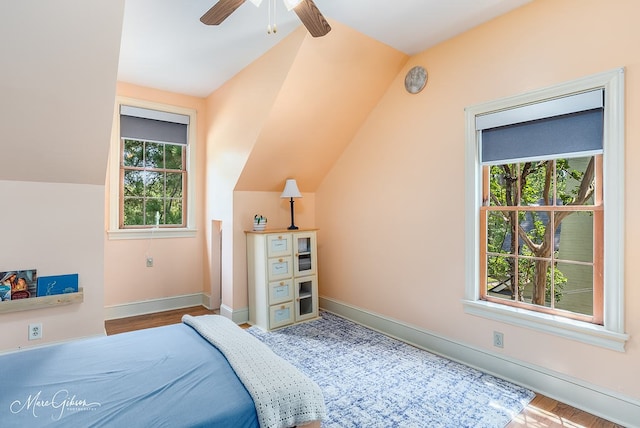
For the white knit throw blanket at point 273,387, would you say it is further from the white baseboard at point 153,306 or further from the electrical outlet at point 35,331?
the white baseboard at point 153,306

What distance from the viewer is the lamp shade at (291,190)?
3740 millimetres

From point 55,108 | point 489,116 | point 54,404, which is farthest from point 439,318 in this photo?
point 55,108

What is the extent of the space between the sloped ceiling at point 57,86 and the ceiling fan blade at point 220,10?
0.50 meters

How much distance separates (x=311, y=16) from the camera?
1.83m

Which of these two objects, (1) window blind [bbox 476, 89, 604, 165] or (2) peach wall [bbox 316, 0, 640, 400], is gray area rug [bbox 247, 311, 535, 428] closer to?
(2) peach wall [bbox 316, 0, 640, 400]

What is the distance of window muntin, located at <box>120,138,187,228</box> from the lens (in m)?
3.86

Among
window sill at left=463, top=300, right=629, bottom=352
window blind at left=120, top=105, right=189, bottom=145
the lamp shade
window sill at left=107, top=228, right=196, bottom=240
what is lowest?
window sill at left=463, top=300, right=629, bottom=352

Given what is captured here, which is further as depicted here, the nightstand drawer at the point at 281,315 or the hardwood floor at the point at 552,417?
the nightstand drawer at the point at 281,315

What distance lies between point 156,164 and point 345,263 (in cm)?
258

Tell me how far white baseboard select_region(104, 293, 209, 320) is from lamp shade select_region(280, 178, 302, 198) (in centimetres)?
176

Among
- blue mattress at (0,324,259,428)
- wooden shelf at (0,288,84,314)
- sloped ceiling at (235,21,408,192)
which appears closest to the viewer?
blue mattress at (0,324,259,428)

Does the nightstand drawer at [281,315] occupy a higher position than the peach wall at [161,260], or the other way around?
the peach wall at [161,260]

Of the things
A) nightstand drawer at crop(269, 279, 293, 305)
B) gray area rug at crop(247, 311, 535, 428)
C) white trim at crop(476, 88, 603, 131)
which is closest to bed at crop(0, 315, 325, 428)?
gray area rug at crop(247, 311, 535, 428)

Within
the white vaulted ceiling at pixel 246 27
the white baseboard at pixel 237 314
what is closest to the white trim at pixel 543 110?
the white vaulted ceiling at pixel 246 27
